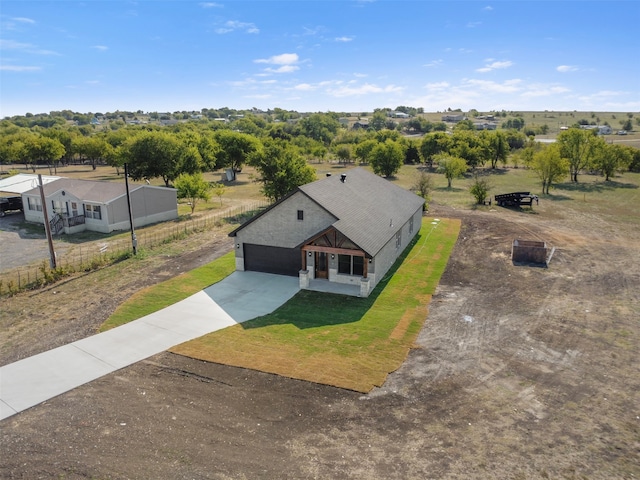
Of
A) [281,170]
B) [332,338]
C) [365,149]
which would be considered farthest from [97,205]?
[365,149]

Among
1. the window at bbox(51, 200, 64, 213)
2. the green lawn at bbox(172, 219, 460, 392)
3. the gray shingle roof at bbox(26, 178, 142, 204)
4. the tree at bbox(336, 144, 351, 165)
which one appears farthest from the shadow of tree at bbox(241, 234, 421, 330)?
the tree at bbox(336, 144, 351, 165)

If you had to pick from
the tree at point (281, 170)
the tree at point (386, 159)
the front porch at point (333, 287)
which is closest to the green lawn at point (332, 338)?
the front porch at point (333, 287)

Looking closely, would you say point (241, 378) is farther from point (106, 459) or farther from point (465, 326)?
point (465, 326)

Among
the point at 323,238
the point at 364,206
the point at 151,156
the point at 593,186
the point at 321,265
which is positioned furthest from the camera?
the point at 593,186

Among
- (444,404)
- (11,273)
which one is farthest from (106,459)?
(11,273)

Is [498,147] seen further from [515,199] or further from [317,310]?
[317,310]

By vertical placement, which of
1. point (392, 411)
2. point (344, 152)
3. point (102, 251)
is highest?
point (344, 152)

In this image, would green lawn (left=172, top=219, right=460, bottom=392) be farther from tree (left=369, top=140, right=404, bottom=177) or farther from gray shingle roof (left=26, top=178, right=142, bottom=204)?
tree (left=369, top=140, right=404, bottom=177)
